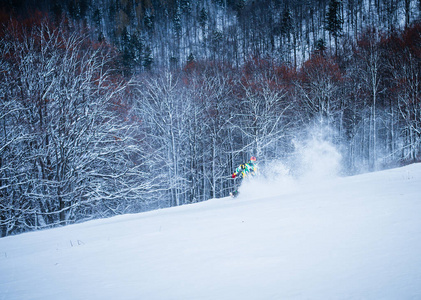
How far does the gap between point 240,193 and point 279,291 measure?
26.4 feet

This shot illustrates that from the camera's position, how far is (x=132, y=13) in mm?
74812

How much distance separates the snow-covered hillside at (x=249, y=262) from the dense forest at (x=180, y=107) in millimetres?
8396

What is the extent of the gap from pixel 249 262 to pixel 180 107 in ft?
65.5

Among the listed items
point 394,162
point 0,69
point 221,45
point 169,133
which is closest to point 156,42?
point 221,45

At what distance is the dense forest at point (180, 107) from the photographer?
10625 millimetres

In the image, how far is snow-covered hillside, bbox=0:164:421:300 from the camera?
5.72ft

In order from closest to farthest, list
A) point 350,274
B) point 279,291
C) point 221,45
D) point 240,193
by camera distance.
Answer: point 279,291, point 350,274, point 240,193, point 221,45

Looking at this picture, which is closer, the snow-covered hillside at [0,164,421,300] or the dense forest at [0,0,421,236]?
the snow-covered hillside at [0,164,421,300]

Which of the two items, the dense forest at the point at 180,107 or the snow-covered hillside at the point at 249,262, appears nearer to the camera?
the snow-covered hillside at the point at 249,262

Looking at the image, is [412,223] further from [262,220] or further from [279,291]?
[279,291]

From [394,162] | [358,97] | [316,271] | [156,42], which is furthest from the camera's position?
[156,42]

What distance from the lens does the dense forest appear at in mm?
10625

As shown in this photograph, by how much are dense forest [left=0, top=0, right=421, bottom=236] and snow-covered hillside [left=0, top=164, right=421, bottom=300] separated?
27.5 ft

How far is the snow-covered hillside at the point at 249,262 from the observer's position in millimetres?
1742
